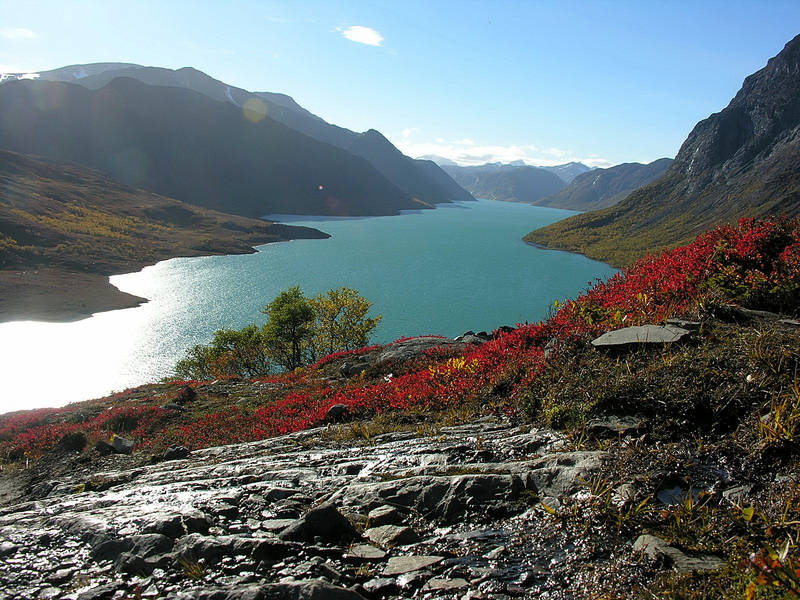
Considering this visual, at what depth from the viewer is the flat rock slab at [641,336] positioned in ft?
32.3

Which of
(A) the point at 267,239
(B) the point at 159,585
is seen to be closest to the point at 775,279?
(B) the point at 159,585

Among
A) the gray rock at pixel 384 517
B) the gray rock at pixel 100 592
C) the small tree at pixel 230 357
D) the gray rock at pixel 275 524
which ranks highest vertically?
the gray rock at pixel 384 517

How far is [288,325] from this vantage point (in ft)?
162

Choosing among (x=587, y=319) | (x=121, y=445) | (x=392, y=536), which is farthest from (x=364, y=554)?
(x=121, y=445)

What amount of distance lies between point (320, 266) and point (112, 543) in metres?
133

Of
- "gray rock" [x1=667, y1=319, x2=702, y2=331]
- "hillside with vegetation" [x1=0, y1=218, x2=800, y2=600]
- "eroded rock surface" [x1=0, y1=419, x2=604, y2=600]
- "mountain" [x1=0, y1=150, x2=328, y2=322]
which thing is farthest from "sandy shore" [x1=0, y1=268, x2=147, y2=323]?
"gray rock" [x1=667, y1=319, x2=702, y2=331]

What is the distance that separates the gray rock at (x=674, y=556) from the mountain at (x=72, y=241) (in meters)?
104

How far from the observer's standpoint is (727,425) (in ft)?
22.6

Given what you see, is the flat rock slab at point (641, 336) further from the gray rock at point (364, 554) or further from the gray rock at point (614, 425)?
the gray rock at point (364, 554)

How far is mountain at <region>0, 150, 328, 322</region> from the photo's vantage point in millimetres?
93812

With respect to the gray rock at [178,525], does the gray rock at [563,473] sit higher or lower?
higher

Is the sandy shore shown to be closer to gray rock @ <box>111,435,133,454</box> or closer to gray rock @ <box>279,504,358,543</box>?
gray rock @ <box>111,435,133,454</box>

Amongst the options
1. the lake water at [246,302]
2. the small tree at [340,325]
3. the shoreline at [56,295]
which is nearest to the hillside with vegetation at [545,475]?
the small tree at [340,325]

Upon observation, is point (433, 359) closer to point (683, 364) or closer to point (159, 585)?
point (683, 364)
